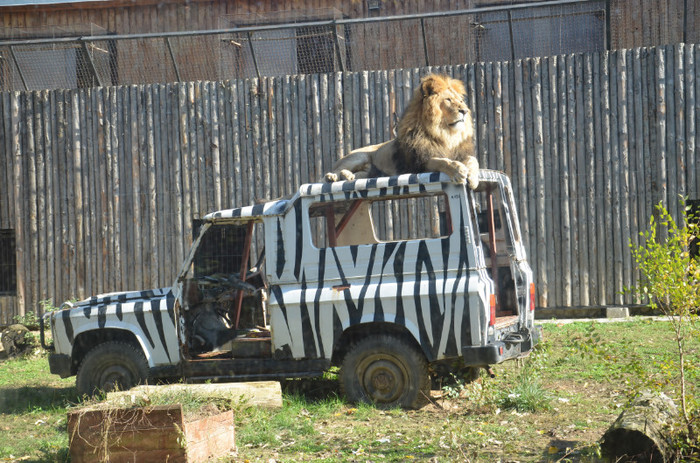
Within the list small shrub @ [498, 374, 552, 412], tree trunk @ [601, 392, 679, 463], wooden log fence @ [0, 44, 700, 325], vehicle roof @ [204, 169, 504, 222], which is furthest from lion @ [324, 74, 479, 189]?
wooden log fence @ [0, 44, 700, 325]

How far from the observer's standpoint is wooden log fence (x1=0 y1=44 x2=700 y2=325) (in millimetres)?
13023

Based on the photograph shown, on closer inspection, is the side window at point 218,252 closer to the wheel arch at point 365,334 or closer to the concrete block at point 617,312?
the wheel arch at point 365,334

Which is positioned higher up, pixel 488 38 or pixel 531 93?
pixel 488 38

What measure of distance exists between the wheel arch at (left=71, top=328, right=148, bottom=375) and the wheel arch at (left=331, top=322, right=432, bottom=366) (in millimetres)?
2093

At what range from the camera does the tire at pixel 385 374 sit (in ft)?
24.4

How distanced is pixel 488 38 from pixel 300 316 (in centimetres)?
900

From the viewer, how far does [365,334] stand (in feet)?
25.1

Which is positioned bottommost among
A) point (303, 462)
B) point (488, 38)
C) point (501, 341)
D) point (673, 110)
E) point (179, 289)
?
point (303, 462)

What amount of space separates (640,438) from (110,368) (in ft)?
17.1

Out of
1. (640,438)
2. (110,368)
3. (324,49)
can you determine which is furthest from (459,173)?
(324,49)

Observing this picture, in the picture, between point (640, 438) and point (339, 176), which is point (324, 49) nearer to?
point (339, 176)

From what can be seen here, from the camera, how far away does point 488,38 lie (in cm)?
1497

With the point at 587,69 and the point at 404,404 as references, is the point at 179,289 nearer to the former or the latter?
the point at 404,404

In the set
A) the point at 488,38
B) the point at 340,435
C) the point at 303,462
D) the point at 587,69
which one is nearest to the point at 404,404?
the point at 340,435
